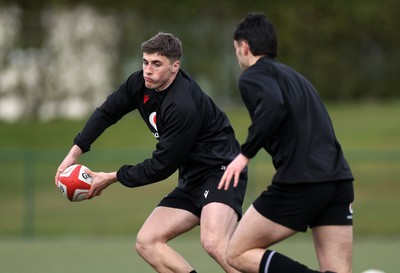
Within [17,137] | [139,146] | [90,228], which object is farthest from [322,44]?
[90,228]

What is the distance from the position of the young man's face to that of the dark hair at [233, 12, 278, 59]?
1.05 m

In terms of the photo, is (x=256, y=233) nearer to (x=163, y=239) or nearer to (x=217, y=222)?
(x=217, y=222)

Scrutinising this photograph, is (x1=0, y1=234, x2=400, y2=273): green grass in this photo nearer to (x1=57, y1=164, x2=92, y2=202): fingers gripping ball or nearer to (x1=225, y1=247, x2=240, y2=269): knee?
(x1=57, y1=164, x2=92, y2=202): fingers gripping ball

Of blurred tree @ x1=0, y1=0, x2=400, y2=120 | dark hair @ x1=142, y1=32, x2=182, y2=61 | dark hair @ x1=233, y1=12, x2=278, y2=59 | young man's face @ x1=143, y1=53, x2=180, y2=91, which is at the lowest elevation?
blurred tree @ x1=0, y1=0, x2=400, y2=120

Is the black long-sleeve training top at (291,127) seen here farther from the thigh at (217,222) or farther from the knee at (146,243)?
the knee at (146,243)

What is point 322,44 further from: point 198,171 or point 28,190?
point 198,171

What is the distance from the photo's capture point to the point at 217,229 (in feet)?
25.9

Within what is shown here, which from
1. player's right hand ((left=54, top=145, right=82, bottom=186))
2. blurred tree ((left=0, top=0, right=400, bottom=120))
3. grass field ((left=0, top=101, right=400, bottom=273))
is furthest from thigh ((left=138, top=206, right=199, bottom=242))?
blurred tree ((left=0, top=0, right=400, bottom=120))

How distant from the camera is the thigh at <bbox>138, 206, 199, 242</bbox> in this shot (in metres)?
8.12

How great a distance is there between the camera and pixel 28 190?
17188 millimetres

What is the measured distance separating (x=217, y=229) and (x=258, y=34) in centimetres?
172

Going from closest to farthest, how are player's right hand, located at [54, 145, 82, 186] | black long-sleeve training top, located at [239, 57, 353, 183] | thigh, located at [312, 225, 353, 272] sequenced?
black long-sleeve training top, located at [239, 57, 353, 183]
thigh, located at [312, 225, 353, 272]
player's right hand, located at [54, 145, 82, 186]

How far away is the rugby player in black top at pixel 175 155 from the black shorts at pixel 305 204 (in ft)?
3.36

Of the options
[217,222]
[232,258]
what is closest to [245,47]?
[232,258]
